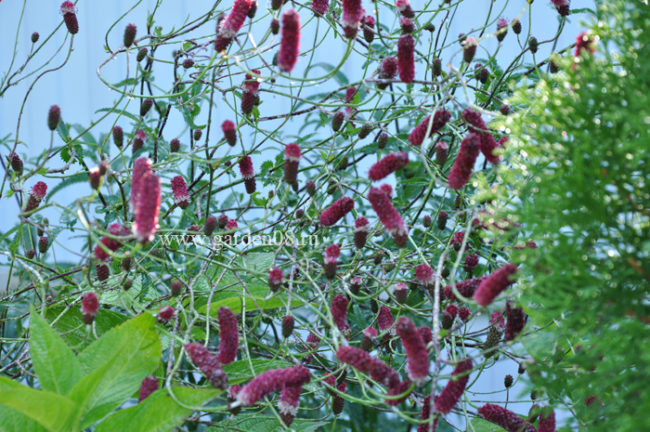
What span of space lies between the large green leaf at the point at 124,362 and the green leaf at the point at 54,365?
2 cm

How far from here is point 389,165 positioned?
2.01 ft

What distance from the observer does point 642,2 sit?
1.62 feet

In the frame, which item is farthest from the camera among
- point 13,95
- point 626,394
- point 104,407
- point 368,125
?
point 13,95

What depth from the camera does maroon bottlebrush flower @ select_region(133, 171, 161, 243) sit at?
0.52 m

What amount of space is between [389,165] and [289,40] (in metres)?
0.14

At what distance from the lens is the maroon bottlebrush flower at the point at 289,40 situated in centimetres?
59

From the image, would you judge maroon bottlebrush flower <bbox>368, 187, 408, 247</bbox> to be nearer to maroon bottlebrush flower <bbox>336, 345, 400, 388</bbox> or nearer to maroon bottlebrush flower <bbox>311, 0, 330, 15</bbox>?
maroon bottlebrush flower <bbox>336, 345, 400, 388</bbox>

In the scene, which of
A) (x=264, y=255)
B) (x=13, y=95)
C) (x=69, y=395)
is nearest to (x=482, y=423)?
(x=264, y=255)

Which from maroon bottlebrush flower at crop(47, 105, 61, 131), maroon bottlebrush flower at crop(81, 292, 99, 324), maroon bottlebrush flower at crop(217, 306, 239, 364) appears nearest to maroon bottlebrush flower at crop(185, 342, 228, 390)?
maroon bottlebrush flower at crop(217, 306, 239, 364)

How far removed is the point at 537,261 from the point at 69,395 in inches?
17.0

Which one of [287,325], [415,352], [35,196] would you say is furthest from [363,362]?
[35,196]

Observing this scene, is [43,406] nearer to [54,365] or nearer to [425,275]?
[54,365]

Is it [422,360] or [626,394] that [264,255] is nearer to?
[422,360]

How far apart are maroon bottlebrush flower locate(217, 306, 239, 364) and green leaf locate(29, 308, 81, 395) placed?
192 mm
